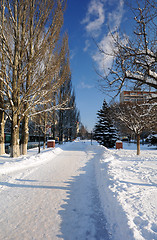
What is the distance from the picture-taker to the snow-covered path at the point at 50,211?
234cm

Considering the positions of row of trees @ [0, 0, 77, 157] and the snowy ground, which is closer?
the snowy ground

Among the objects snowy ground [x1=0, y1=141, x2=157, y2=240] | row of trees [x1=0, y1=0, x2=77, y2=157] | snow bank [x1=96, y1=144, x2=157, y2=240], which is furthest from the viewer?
row of trees [x1=0, y1=0, x2=77, y2=157]

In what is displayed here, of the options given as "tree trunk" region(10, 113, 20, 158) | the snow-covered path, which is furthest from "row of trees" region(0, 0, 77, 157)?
the snow-covered path

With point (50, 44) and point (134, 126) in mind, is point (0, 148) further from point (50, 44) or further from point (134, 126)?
point (134, 126)

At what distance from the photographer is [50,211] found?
2959mm

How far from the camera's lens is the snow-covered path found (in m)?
2.34

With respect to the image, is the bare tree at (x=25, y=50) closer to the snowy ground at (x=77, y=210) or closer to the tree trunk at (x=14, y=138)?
the tree trunk at (x=14, y=138)

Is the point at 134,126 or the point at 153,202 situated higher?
the point at 134,126

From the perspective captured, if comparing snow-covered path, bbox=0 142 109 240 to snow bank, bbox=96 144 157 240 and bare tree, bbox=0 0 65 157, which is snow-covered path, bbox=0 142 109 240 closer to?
snow bank, bbox=96 144 157 240

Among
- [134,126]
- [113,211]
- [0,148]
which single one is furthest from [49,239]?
[134,126]

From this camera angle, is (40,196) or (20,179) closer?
(40,196)

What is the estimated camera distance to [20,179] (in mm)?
4945

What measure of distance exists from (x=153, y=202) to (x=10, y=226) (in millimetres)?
2864

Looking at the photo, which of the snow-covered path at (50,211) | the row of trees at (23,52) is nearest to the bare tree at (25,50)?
the row of trees at (23,52)
